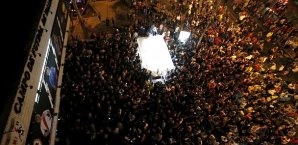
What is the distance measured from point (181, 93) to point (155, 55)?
3307mm

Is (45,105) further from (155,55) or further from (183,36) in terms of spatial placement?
(183,36)

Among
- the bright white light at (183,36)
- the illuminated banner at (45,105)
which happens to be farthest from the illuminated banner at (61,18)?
the bright white light at (183,36)

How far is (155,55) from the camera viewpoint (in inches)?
704

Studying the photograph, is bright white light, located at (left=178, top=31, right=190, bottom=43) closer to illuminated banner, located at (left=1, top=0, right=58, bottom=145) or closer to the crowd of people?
the crowd of people

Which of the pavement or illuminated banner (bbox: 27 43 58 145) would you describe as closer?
illuminated banner (bbox: 27 43 58 145)

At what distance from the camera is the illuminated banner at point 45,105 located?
8.57m

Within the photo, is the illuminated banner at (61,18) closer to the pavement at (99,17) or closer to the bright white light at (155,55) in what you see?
the bright white light at (155,55)

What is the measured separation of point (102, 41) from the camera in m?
18.0

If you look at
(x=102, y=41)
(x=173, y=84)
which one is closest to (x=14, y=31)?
(x=102, y=41)

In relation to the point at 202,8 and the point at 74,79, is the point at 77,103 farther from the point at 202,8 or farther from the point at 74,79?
the point at 202,8

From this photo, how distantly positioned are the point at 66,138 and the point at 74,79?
3.58 m

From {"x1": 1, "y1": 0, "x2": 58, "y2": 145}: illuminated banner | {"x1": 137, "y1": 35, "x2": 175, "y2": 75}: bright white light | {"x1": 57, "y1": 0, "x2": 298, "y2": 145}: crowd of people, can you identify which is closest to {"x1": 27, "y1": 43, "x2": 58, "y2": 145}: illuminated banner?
{"x1": 1, "y1": 0, "x2": 58, "y2": 145}: illuminated banner

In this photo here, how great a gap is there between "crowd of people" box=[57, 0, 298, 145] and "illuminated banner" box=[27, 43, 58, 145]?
3.03m

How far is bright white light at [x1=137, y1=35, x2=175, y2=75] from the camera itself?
1736cm
